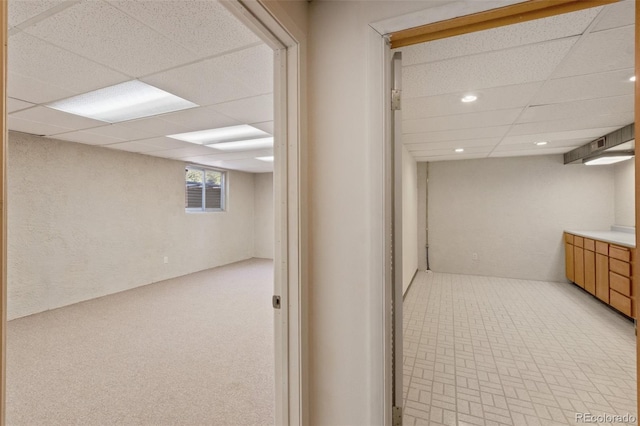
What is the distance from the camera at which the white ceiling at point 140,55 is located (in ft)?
4.80

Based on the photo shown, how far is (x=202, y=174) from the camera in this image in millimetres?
6758

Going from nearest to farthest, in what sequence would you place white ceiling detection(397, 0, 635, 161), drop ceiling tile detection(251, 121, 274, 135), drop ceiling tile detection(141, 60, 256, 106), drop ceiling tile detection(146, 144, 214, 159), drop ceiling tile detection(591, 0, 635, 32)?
drop ceiling tile detection(591, 0, 635, 32) → white ceiling detection(397, 0, 635, 161) → drop ceiling tile detection(141, 60, 256, 106) → drop ceiling tile detection(251, 121, 274, 135) → drop ceiling tile detection(146, 144, 214, 159)

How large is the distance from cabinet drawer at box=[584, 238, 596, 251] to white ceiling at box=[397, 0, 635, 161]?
1.52 meters

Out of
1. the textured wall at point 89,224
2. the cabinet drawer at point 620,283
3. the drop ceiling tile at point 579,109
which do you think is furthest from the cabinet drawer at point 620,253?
the textured wall at point 89,224

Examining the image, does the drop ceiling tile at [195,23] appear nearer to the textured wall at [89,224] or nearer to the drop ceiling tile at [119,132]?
the drop ceiling tile at [119,132]

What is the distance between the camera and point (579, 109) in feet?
9.60

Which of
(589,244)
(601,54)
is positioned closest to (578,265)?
(589,244)

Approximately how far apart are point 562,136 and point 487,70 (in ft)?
9.59

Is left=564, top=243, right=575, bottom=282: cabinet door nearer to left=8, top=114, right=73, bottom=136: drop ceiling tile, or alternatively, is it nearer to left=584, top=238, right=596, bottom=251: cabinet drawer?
left=584, top=238, right=596, bottom=251: cabinet drawer

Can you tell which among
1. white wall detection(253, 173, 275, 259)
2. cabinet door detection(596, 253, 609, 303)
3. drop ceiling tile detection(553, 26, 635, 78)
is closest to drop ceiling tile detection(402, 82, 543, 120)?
drop ceiling tile detection(553, 26, 635, 78)

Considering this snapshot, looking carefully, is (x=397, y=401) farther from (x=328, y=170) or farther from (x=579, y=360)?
(x=579, y=360)

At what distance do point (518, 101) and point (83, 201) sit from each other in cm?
560

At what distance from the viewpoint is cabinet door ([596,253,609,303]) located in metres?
3.90

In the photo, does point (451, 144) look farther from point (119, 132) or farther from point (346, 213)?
point (119, 132)
